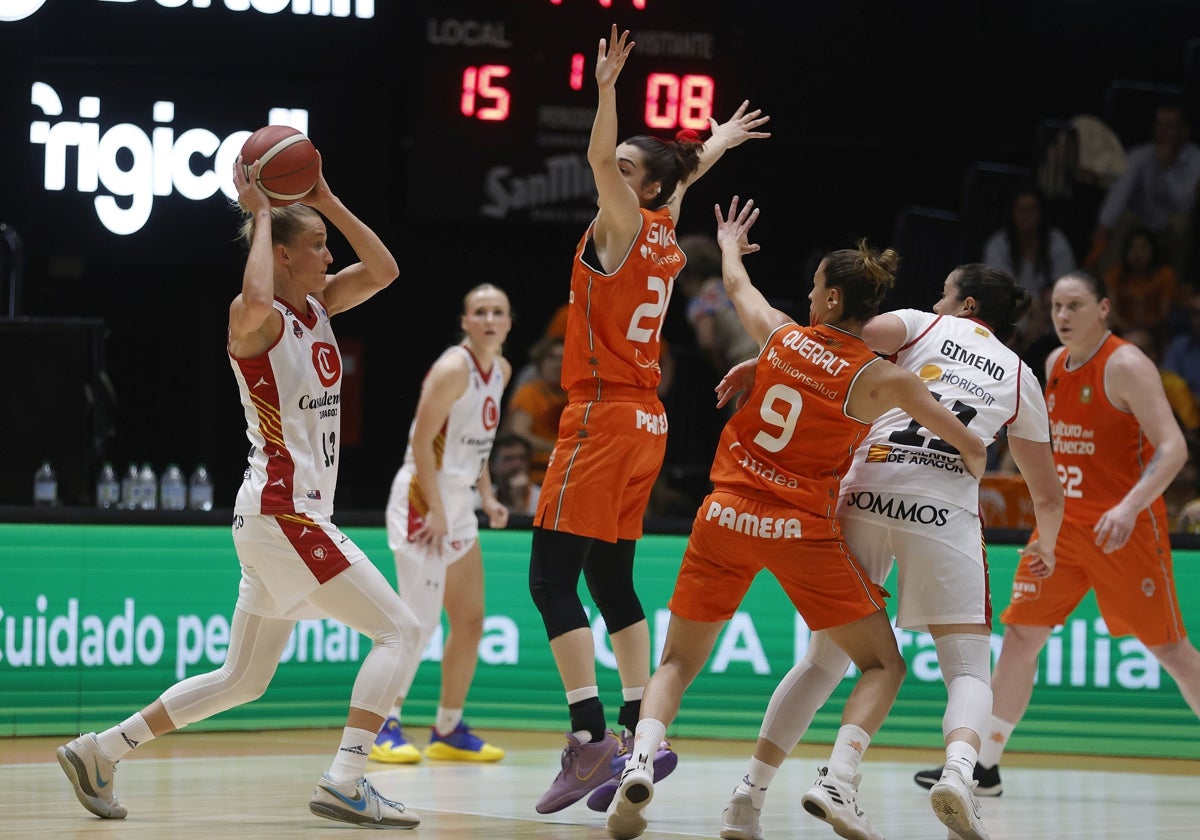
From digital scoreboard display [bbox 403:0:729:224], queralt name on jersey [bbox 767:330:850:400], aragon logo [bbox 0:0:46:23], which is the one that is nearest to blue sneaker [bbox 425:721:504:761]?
queralt name on jersey [bbox 767:330:850:400]

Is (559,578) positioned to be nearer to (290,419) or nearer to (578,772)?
(578,772)

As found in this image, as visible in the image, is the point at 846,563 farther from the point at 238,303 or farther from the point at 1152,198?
the point at 1152,198

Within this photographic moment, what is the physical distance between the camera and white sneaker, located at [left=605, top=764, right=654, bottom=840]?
5.33 m

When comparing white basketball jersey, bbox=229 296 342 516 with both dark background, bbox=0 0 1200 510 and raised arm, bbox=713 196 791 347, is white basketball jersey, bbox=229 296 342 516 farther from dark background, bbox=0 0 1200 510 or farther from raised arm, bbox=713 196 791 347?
dark background, bbox=0 0 1200 510

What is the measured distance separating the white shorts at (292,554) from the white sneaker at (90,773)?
84 centimetres

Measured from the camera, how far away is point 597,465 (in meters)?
6.04

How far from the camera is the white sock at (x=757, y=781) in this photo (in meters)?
5.68

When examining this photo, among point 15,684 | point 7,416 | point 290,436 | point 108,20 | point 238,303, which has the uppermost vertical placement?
point 108,20

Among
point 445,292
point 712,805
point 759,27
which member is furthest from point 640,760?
point 445,292

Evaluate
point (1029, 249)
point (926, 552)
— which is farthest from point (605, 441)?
point (1029, 249)

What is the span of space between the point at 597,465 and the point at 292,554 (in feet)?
3.57

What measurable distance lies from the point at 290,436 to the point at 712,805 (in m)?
2.19

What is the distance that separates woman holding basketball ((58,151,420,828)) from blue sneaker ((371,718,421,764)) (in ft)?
6.96

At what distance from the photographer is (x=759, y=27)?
36.4 ft
